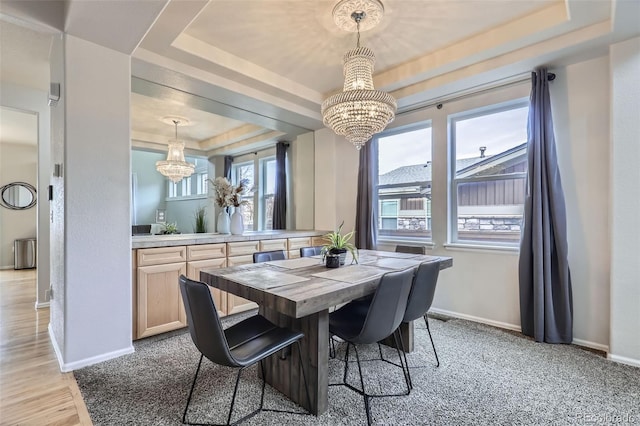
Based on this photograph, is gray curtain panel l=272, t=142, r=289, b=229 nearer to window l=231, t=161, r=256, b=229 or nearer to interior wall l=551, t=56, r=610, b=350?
window l=231, t=161, r=256, b=229

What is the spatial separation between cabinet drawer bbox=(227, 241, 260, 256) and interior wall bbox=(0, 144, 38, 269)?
5766 mm

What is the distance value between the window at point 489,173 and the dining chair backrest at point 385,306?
2.02 m

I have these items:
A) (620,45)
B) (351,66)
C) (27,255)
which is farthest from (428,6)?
(27,255)

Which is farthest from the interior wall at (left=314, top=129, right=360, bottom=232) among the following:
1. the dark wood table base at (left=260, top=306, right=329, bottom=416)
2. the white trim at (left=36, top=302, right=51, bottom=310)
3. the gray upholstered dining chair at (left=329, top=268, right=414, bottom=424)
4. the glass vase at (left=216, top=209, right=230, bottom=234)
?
the white trim at (left=36, top=302, right=51, bottom=310)

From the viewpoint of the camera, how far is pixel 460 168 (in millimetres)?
3559

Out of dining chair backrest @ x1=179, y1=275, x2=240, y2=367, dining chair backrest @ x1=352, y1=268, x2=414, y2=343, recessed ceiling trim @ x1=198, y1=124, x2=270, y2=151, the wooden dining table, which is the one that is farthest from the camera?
recessed ceiling trim @ x1=198, y1=124, x2=270, y2=151

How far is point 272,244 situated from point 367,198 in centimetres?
140

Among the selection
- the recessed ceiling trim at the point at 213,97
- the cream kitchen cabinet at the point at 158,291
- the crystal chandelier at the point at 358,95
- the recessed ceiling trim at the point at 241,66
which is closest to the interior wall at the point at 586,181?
the crystal chandelier at the point at 358,95

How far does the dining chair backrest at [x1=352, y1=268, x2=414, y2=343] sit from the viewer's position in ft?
5.53

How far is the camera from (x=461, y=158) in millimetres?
3559

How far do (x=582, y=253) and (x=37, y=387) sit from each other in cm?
438

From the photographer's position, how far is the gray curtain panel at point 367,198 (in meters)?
4.06

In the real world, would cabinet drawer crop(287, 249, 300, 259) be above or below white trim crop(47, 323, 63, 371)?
above

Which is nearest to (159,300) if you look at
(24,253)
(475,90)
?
(475,90)
